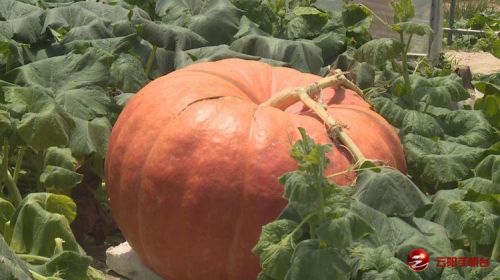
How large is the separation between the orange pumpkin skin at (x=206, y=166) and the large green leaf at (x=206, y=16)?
136 centimetres

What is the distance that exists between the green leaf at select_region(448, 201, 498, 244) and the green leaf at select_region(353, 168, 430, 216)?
0.42 feet

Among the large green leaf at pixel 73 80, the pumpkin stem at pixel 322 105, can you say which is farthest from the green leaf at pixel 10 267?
the large green leaf at pixel 73 80

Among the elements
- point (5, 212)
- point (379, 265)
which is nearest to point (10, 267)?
point (379, 265)

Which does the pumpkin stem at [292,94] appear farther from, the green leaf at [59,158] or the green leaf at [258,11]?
the green leaf at [258,11]

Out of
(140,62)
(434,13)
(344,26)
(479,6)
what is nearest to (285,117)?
(140,62)

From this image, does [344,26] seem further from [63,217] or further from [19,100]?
[63,217]

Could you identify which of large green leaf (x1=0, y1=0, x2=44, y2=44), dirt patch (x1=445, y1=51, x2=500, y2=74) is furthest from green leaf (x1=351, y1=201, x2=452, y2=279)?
dirt patch (x1=445, y1=51, x2=500, y2=74)

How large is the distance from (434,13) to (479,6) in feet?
32.7

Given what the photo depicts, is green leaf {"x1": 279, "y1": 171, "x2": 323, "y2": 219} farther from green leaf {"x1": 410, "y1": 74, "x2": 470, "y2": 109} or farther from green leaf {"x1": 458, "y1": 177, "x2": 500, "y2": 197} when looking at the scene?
green leaf {"x1": 410, "y1": 74, "x2": 470, "y2": 109}

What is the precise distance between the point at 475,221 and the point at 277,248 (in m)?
0.69

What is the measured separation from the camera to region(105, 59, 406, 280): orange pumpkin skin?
312 centimetres

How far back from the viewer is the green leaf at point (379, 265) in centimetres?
247

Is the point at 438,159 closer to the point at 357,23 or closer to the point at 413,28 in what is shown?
the point at 413,28

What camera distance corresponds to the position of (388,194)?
9.04 feet
